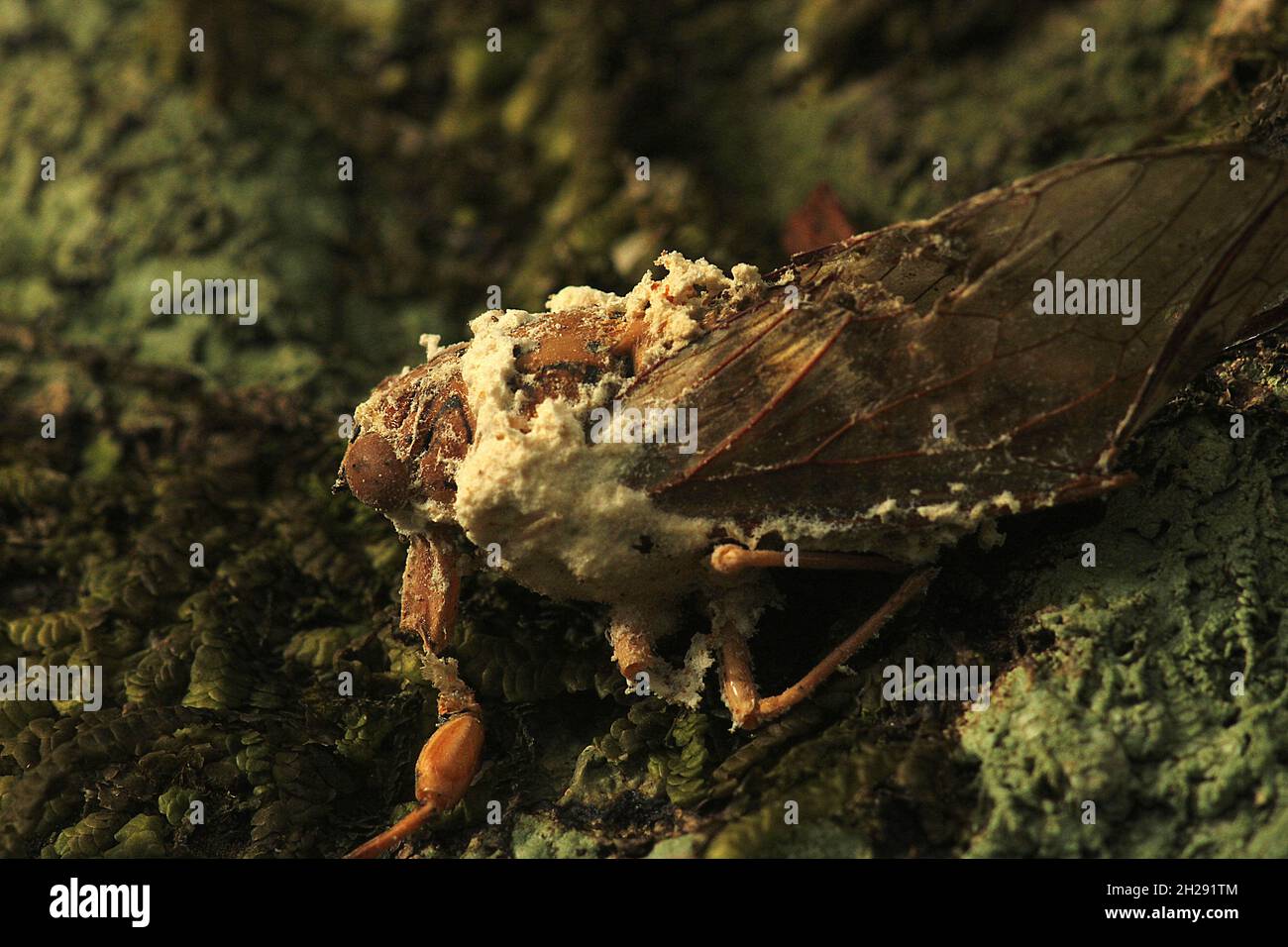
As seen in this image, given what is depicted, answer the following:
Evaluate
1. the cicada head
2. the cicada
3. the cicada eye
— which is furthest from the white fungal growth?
the cicada eye

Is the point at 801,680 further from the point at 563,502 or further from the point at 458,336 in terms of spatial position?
the point at 458,336

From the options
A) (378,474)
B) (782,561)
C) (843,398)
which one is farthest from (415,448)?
(843,398)

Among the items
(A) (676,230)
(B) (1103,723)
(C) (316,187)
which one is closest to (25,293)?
(C) (316,187)

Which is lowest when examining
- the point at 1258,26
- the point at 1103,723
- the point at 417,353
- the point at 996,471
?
the point at 1103,723

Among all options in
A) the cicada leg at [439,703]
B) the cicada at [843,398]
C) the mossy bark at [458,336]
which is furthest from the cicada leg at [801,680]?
the cicada leg at [439,703]

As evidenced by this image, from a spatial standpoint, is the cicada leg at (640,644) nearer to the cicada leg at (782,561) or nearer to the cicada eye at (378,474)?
the cicada leg at (782,561)

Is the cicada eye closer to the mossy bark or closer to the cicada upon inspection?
the cicada
